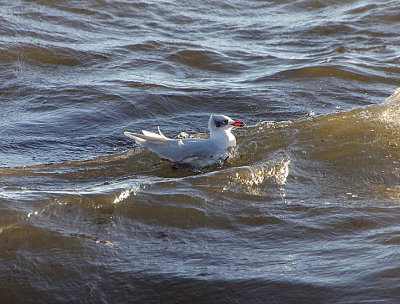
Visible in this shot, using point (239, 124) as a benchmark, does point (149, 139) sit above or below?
below

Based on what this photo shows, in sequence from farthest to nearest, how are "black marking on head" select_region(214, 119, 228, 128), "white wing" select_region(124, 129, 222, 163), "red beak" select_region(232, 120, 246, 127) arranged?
"black marking on head" select_region(214, 119, 228, 128), "red beak" select_region(232, 120, 246, 127), "white wing" select_region(124, 129, 222, 163)

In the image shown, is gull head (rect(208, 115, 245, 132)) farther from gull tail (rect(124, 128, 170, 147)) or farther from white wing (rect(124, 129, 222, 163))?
gull tail (rect(124, 128, 170, 147))

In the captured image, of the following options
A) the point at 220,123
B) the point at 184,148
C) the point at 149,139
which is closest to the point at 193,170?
the point at 184,148

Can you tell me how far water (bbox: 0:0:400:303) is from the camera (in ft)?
12.2

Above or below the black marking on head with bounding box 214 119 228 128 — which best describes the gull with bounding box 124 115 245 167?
below

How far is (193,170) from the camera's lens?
6.20 m

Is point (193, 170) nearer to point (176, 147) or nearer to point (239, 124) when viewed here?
point (176, 147)

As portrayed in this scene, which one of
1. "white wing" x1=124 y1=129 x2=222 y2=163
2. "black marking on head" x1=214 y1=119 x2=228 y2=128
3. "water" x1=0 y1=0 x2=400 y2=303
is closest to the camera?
"water" x1=0 y1=0 x2=400 y2=303

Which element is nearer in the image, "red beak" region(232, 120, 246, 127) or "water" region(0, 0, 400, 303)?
"water" region(0, 0, 400, 303)

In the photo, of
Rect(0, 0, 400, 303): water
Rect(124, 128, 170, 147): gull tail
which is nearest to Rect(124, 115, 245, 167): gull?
Rect(124, 128, 170, 147): gull tail

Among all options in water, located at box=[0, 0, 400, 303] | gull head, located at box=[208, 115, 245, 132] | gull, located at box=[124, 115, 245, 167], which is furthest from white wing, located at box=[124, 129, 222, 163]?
gull head, located at box=[208, 115, 245, 132]

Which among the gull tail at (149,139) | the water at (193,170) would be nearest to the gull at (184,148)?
the gull tail at (149,139)

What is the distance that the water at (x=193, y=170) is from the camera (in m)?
3.71

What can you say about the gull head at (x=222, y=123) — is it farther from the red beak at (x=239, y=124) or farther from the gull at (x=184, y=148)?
the gull at (x=184, y=148)
